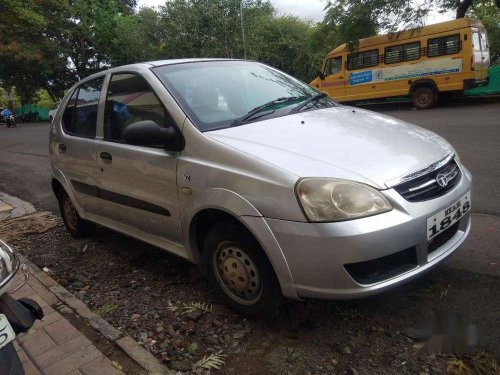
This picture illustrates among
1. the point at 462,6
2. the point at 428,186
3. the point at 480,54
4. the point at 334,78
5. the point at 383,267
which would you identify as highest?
the point at 462,6

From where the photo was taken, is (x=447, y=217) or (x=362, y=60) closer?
(x=447, y=217)

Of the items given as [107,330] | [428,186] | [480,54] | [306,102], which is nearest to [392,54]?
[480,54]

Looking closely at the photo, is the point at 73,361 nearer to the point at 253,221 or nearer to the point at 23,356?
the point at 23,356

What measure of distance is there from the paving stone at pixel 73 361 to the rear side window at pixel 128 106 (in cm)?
150

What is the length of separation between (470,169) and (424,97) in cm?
922

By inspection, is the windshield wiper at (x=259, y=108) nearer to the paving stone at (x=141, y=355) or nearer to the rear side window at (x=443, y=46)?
the paving stone at (x=141, y=355)

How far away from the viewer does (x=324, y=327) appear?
2701mm

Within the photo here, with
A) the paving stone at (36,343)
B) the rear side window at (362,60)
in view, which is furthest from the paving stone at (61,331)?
the rear side window at (362,60)

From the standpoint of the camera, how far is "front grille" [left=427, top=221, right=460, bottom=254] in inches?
97.2

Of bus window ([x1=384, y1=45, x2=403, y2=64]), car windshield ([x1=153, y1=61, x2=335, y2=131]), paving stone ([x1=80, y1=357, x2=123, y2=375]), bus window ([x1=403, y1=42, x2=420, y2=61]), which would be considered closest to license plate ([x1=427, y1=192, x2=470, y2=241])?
car windshield ([x1=153, y1=61, x2=335, y2=131])

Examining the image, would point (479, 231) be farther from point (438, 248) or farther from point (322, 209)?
point (322, 209)

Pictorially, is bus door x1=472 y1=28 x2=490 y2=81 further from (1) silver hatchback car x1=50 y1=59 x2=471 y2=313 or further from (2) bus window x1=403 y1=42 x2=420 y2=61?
(1) silver hatchback car x1=50 y1=59 x2=471 y2=313

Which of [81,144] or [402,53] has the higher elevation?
[402,53]

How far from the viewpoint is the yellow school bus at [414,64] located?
13.1 metres
